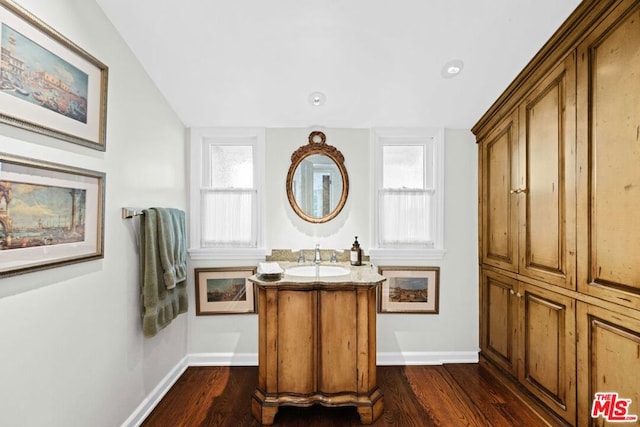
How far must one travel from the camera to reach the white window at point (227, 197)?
8.57 ft

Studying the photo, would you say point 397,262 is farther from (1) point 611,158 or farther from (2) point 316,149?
(1) point 611,158

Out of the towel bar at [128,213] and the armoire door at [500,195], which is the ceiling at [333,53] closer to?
the armoire door at [500,195]

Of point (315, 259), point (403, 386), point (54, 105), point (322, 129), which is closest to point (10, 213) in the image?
point (54, 105)

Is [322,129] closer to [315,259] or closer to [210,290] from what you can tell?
[315,259]

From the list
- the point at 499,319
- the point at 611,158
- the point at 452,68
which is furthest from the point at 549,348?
the point at 452,68

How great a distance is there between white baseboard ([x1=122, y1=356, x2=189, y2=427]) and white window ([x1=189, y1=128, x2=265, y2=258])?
2.93 feet

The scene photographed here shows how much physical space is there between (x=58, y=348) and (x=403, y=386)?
6.97 feet

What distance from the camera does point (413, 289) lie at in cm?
264

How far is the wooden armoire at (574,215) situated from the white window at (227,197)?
195 cm

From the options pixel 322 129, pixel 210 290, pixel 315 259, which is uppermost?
pixel 322 129

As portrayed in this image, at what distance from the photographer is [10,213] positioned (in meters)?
1.12

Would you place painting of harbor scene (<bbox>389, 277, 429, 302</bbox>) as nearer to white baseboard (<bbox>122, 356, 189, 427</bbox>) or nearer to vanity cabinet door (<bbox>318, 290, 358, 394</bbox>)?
vanity cabinet door (<bbox>318, 290, 358, 394</bbox>)

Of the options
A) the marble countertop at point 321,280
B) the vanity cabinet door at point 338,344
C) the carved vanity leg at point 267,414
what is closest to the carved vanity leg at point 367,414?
the vanity cabinet door at point 338,344

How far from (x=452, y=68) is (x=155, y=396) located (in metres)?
2.98
